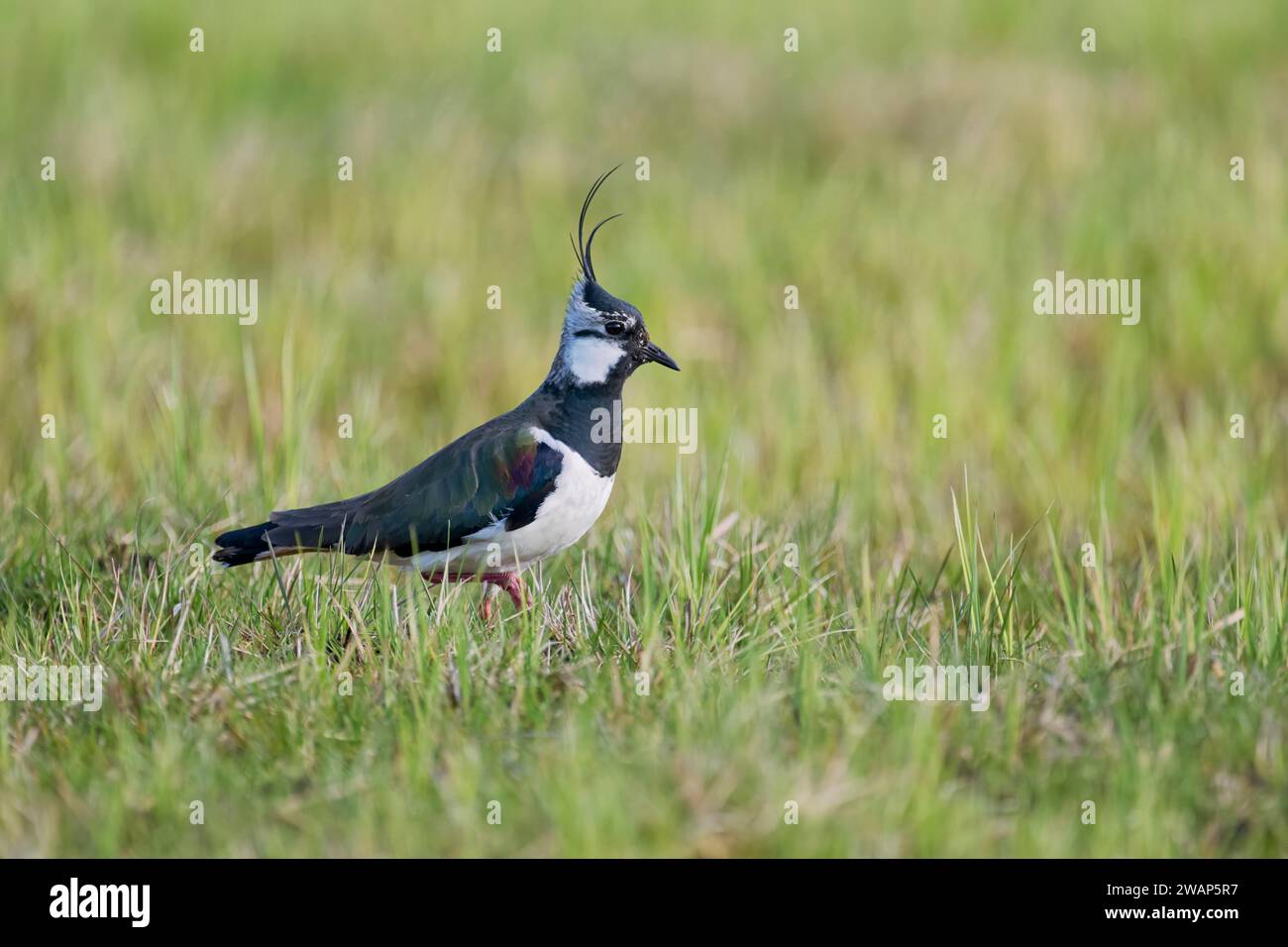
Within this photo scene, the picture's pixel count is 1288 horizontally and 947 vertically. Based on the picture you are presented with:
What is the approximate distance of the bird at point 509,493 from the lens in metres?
4.54

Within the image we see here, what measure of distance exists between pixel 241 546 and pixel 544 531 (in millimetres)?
888

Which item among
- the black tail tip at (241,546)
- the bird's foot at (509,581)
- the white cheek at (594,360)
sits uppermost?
the white cheek at (594,360)

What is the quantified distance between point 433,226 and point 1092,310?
369 cm

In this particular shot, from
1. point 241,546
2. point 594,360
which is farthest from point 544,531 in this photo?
point 241,546

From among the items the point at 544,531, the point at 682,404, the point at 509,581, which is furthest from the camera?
the point at 682,404

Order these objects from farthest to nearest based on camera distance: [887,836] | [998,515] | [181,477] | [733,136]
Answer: [733,136] < [998,515] < [181,477] < [887,836]

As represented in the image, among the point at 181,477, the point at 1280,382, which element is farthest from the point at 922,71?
the point at 181,477

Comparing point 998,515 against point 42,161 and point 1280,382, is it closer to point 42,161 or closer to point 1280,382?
point 1280,382

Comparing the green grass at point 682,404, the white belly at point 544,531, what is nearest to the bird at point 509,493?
the white belly at point 544,531

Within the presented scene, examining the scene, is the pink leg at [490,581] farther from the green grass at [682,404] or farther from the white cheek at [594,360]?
the white cheek at [594,360]

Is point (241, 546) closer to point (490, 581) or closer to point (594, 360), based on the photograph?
point (490, 581)

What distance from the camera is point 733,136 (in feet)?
34.9

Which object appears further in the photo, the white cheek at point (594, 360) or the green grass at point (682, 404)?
the white cheek at point (594, 360)

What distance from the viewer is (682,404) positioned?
736 centimetres
